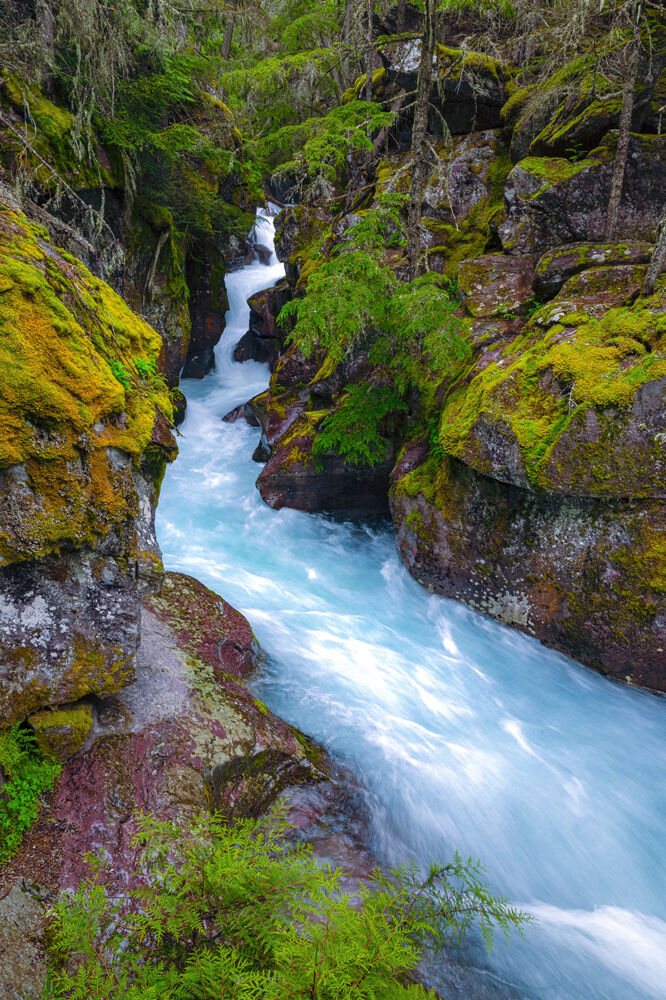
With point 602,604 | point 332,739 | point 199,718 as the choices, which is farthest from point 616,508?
point 199,718

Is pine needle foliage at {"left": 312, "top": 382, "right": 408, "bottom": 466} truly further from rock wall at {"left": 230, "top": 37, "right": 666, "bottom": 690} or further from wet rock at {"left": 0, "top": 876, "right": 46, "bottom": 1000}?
wet rock at {"left": 0, "top": 876, "right": 46, "bottom": 1000}

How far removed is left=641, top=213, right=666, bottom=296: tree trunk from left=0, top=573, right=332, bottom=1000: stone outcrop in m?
7.24

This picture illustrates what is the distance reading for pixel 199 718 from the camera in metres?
4.18

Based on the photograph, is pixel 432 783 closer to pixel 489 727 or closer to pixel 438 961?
pixel 489 727

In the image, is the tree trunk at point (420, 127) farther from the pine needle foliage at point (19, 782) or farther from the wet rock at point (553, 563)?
the pine needle foliage at point (19, 782)

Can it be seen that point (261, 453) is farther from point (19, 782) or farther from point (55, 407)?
point (19, 782)

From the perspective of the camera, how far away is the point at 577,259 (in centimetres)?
763

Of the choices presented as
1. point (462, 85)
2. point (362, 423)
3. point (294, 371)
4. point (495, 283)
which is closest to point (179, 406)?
point (294, 371)

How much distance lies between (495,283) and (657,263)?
289 centimetres

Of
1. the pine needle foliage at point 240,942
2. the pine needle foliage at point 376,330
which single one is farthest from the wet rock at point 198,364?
the pine needle foliage at point 240,942

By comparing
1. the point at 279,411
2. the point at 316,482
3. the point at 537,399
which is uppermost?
the point at 537,399

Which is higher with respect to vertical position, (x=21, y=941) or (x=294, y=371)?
(x=294, y=371)

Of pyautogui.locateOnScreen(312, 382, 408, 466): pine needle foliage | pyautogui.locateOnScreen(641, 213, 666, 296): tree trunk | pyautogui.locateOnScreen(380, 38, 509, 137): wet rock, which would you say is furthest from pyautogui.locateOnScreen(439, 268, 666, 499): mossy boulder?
pyautogui.locateOnScreen(380, 38, 509, 137): wet rock

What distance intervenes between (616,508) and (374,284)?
17.2ft
